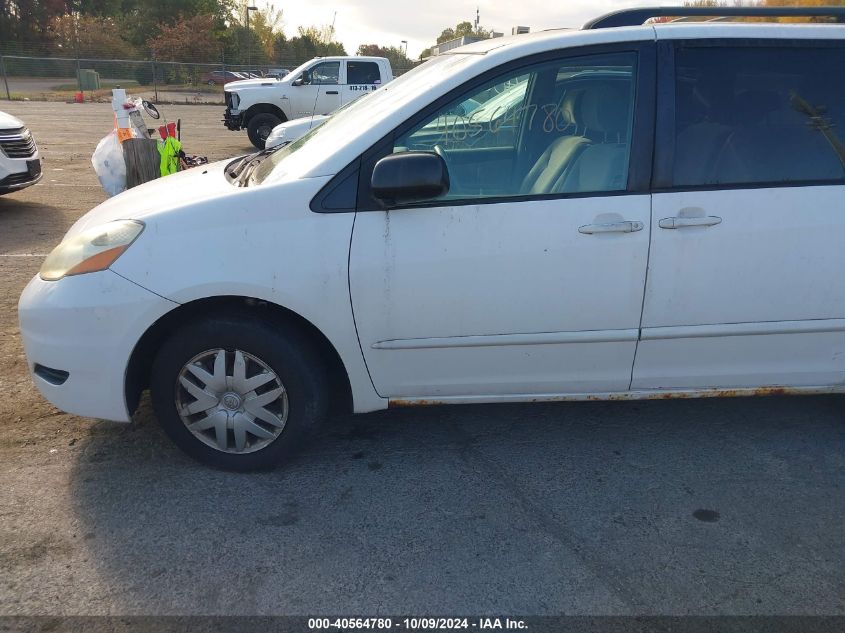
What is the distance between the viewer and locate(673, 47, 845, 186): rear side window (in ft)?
9.64

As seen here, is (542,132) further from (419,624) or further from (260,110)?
(260,110)

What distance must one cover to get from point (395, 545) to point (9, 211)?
24.7 feet

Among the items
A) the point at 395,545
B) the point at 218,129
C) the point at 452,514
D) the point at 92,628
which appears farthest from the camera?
the point at 218,129

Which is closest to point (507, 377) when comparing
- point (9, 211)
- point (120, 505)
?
point (120, 505)

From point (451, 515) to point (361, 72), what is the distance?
14.2 meters

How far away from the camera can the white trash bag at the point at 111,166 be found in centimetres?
700

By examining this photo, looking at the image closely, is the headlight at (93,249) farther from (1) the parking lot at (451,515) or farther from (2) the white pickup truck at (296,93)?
(2) the white pickup truck at (296,93)

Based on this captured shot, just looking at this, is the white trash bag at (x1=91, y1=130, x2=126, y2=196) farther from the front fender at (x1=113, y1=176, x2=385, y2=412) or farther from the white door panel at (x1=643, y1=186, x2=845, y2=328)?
the white door panel at (x1=643, y1=186, x2=845, y2=328)

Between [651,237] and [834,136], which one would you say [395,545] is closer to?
[651,237]

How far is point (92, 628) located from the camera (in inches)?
88.4

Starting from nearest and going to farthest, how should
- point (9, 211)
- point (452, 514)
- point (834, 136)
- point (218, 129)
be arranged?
1. point (452, 514)
2. point (834, 136)
3. point (9, 211)
4. point (218, 129)

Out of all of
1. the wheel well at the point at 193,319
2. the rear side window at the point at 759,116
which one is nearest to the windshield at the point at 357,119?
the wheel well at the point at 193,319

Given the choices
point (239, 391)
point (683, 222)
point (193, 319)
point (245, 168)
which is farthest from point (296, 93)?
point (683, 222)

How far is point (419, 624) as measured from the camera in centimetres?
228
